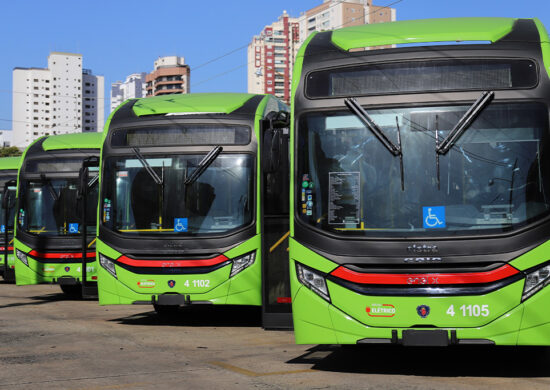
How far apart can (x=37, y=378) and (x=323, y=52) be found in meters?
4.13

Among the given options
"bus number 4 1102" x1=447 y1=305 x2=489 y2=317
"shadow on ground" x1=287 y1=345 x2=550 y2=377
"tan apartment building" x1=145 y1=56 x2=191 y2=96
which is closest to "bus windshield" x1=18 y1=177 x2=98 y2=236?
"shadow on ground" x1=287 y1=345 x2=550 y2=377

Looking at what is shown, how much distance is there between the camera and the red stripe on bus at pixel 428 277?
7320 millimetres

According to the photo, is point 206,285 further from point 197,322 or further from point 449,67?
point 449,67

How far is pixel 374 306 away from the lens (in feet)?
24.7

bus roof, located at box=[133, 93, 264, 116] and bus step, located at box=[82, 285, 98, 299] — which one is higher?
bus roof, located at box=[133, 93, 264, 116]

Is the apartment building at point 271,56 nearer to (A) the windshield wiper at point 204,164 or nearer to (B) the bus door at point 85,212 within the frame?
(B) the bus door at point 85,212

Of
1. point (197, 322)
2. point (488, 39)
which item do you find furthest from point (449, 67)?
point (197, 322)

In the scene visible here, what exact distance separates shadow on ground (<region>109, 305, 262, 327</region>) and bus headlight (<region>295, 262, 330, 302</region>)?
4.83m

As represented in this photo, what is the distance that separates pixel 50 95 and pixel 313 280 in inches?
6258

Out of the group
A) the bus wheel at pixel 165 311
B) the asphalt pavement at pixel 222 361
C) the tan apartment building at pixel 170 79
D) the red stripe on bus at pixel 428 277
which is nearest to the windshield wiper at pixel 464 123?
the red stripe on bus at pixel 428 277

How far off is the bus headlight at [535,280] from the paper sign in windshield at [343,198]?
1.58 m

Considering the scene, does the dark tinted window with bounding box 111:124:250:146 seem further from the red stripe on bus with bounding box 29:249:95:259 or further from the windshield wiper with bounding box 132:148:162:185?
the red stripe on bus with bounding box 29:249:95:259

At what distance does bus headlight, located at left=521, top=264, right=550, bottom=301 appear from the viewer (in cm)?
723

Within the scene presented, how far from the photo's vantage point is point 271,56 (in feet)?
495
